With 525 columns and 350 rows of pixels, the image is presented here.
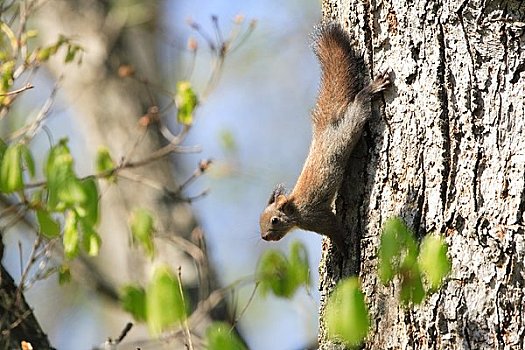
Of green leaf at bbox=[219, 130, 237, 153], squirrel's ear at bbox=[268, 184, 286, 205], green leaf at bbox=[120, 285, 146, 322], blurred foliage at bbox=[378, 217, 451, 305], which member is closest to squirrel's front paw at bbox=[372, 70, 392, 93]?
blurred foliage at bbox=[378, 217, 451, 305]

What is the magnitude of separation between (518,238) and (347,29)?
80 cm

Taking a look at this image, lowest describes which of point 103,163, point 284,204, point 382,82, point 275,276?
point 275,276

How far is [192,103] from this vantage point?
3.70m

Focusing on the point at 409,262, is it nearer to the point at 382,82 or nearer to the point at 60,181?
the point at 382,82

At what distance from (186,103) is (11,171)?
124 cm

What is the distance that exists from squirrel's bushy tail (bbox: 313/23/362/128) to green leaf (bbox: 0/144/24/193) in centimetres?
93

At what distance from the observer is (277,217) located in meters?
3.33

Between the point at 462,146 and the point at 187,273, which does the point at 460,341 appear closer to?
the point at 462,146

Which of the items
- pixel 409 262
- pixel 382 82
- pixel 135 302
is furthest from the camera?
pixel 135 302

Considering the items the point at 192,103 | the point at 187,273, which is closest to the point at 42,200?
the point at 192,103

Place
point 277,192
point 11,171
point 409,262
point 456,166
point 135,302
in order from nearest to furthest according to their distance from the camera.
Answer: point 409,262, point 456,166, point 11,171, point 135,302, point 277,192

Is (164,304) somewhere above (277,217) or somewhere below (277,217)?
below

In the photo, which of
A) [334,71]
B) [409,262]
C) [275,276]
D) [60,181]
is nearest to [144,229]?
[275,276]

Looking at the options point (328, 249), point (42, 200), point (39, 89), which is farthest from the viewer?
point (39, 89)
